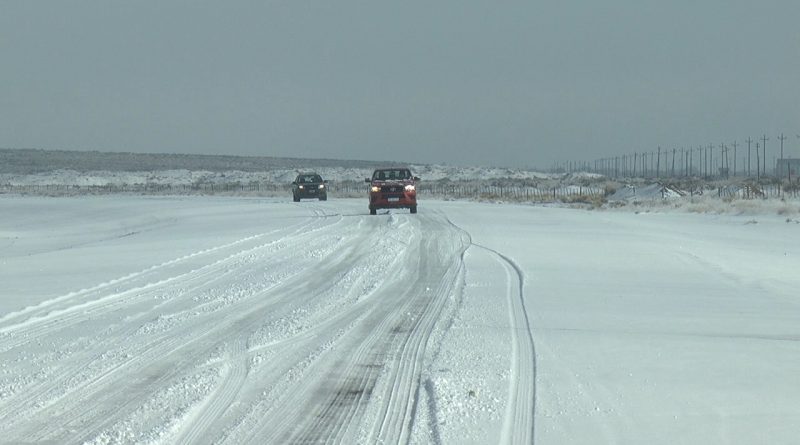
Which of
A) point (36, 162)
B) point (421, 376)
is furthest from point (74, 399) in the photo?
point (36, 162)

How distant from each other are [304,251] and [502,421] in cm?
1407

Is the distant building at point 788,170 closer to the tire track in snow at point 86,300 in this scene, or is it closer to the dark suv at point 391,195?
the dark suv at point 391,195

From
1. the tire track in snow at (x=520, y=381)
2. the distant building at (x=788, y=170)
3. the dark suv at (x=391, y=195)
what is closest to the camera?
the tire track in snow at (x=520, y=381)

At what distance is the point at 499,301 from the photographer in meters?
13.6

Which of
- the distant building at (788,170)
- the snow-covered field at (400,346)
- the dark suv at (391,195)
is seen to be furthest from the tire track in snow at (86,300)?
the distant building at (788,170)

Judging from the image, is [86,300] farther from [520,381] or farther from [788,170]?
[788,170]

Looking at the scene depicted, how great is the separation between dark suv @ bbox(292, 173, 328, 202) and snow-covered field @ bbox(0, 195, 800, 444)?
36.9 meters

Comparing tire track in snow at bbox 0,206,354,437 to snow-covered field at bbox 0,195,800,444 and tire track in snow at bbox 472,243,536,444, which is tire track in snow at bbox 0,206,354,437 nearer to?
snow-covered field at bbox 0,195,800,444

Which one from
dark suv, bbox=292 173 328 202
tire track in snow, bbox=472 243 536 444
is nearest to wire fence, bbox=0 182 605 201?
dark suv, bbox=292 173 328 202

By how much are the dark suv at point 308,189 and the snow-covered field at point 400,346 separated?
121 ft

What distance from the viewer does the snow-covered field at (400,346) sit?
722 cm

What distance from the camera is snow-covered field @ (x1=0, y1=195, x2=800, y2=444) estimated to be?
7223mm

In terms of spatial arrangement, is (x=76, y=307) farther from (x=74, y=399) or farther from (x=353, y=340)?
(x=74, y=399)

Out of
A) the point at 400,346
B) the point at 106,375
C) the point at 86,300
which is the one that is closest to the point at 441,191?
the point at 86,300
